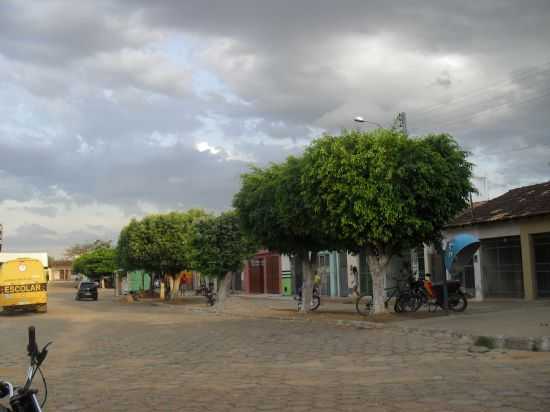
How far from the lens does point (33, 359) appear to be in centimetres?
398

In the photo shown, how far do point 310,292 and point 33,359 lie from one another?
67.9ft

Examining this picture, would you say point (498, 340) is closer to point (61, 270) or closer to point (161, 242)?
point (161, 242)

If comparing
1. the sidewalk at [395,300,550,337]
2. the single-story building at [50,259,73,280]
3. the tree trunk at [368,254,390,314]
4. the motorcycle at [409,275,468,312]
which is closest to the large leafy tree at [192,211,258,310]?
the tree trunk at [368,254,390,314]

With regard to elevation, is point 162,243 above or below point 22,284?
above

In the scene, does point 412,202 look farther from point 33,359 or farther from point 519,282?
point 33,359

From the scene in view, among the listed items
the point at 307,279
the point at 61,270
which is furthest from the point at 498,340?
the point at 61,270

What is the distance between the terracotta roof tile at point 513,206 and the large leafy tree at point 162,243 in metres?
18.8

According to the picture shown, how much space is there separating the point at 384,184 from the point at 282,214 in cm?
442

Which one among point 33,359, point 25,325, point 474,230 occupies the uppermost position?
point 474,230

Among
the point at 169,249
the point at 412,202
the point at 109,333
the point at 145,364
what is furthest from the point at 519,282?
the point at 169,249

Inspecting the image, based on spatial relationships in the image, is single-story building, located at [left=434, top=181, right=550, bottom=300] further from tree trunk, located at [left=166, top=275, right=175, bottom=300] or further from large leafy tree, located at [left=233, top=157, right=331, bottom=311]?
tree trunk, located at [left=166, top=275, right=175, bottom=300]

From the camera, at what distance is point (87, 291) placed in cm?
5088

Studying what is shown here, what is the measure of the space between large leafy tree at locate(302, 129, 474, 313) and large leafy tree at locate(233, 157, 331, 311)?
967mm

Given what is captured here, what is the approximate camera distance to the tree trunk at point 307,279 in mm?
24141
